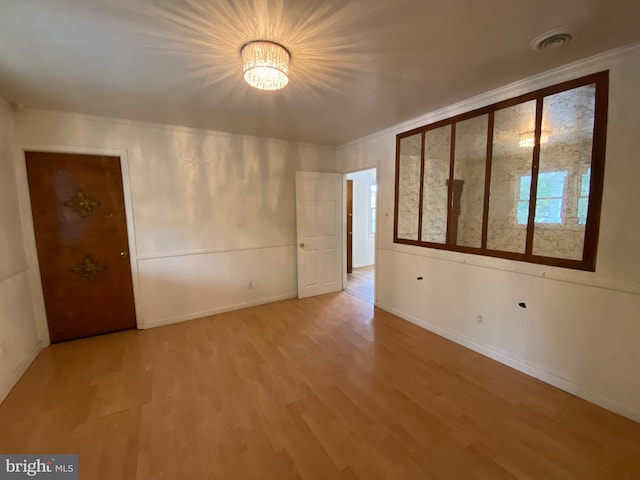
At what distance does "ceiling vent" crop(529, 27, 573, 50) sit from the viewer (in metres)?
1.63

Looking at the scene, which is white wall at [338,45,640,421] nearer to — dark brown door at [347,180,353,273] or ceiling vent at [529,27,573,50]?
ceiling vent at [529,27,573,50]

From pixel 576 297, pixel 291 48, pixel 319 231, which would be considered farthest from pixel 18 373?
pixel 576 297

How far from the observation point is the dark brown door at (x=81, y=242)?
2.86 meters

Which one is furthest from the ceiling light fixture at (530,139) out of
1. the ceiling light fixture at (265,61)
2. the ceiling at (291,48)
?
the ceiling light fixture at (265,61)

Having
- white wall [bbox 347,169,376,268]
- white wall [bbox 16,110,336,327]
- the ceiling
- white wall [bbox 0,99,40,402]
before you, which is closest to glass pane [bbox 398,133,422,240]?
the ceiling

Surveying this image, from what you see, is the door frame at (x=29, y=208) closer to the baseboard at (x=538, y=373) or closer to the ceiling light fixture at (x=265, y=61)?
the ceiling light fixture at (x=265, y=61)

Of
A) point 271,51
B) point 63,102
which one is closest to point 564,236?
point 271,51

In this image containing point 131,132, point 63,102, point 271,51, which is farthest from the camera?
point 131,132

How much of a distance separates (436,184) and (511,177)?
78 cm

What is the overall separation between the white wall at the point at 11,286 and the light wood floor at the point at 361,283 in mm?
3915

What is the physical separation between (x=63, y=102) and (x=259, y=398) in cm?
328

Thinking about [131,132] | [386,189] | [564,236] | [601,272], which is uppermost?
[131,132]

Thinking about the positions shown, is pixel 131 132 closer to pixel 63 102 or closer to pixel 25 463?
pixel 63 102

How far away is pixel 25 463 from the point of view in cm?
158
